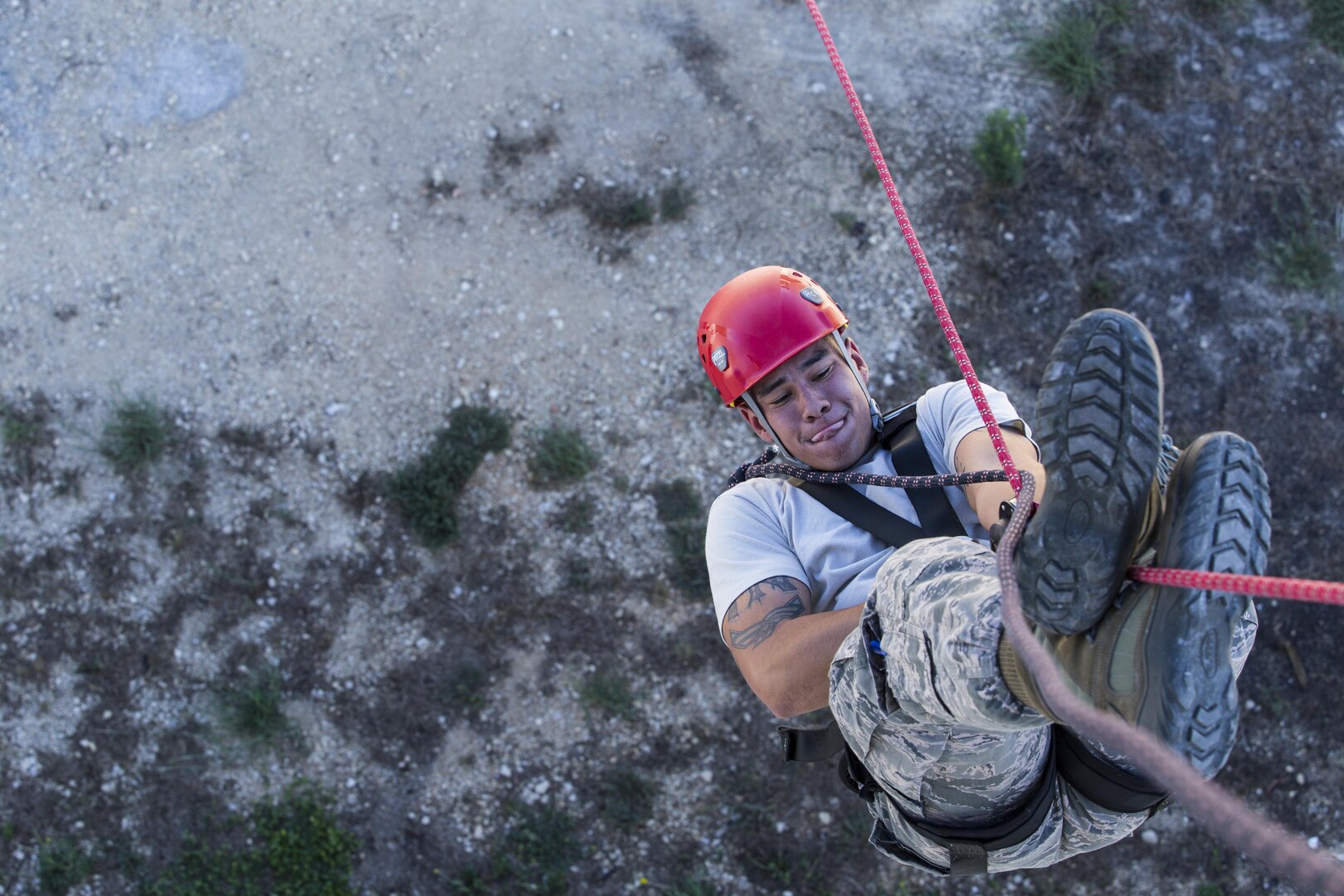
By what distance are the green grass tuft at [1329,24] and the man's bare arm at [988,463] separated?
4.31m

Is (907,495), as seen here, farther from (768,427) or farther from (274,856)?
(274,856)

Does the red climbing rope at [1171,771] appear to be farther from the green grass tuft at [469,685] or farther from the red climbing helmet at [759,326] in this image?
the green grass tuft at [469,685]

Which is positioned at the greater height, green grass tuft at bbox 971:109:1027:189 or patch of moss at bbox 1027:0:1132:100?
patch of moss at bbox 1027:0:1132:100

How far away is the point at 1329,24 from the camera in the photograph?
18.5 ft

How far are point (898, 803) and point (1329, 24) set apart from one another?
5471 millimetres

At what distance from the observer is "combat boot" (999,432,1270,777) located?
6.17 ft

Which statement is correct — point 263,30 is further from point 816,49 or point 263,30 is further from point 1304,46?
point 1304,46

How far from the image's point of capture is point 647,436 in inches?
214

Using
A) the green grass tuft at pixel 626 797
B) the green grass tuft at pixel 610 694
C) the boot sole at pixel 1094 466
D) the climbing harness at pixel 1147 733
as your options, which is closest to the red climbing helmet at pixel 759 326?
the climbing harness at pixel 1147 733

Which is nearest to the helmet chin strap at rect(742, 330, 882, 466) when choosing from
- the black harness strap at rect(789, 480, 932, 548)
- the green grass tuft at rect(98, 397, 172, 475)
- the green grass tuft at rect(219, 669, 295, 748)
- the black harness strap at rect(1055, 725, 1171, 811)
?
the black harness strap at rect(789, 480, 932, 548)

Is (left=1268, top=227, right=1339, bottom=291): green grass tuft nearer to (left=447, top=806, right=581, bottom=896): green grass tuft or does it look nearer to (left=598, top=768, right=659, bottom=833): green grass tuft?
(left=598, top=768, right=659, bottom=833): green grass tuft

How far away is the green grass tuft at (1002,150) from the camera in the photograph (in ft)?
18.1

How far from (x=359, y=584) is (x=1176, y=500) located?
4432mm

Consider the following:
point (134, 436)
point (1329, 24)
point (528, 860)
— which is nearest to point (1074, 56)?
point (1329, 24)
